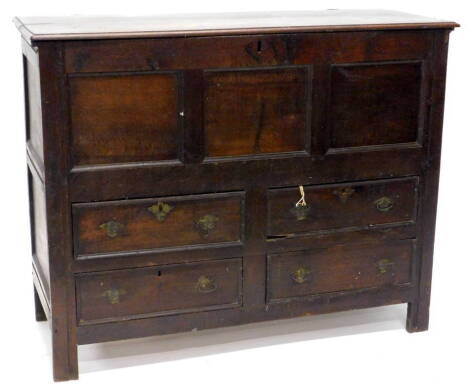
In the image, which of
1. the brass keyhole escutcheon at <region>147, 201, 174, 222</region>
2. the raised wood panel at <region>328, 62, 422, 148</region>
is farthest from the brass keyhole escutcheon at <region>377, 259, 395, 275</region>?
the brass keyhole escutcheon at <region>147, 201, 174, 222</region>

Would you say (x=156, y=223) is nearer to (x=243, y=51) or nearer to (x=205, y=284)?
(x=205, y=284)

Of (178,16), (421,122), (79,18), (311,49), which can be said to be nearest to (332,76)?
(311,49)

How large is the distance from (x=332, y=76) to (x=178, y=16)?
79cm

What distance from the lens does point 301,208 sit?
14.6 ft

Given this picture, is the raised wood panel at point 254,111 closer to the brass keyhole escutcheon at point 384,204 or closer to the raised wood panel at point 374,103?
the raised wood panel at point 374,103

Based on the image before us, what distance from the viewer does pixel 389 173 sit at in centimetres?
454

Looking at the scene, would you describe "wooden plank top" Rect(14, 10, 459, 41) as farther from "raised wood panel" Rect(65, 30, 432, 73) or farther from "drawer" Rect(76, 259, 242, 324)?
"drawer" Rect(76, 259, 242, 324)

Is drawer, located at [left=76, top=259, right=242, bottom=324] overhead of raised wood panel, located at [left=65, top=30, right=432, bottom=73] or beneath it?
beneath

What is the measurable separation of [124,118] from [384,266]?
4.41ft

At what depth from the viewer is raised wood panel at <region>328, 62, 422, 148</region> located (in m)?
4.37

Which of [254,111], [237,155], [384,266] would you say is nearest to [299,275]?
[384,266]

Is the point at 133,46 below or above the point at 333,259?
above

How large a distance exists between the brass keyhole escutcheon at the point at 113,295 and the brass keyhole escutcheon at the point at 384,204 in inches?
44.9

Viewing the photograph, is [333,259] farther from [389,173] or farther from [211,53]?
[211,53]
